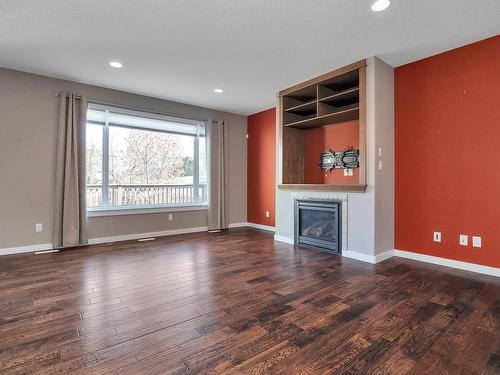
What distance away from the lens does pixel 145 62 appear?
3.62m

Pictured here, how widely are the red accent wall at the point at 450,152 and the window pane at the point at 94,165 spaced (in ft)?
15.4

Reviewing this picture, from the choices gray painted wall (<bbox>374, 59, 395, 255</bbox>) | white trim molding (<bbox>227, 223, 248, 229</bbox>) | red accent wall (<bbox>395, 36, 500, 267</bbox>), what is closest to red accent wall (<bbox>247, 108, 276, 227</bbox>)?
white trim molding (<bbox>227, 223, 248, 229</bbox>)

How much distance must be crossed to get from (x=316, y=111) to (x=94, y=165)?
388cm

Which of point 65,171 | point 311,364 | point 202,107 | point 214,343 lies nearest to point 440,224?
point 311,364

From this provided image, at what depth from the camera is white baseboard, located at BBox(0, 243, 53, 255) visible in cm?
386

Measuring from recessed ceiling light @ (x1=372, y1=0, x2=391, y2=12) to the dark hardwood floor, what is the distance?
2.58 metres

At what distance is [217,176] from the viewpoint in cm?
587

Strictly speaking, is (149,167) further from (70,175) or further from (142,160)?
(70,175)

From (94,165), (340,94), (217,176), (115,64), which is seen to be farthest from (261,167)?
(115,64)

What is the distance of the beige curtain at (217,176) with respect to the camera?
5.79 metres

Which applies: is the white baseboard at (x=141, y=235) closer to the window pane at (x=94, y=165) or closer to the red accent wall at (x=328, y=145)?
the window pane at (x=94, y=165)

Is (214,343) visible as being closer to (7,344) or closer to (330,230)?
(7,344)

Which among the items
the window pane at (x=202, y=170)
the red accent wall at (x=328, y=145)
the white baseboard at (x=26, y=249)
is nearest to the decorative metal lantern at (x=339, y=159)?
the red accent wall at (x=328, y=145)

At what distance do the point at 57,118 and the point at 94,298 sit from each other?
3174 mm
